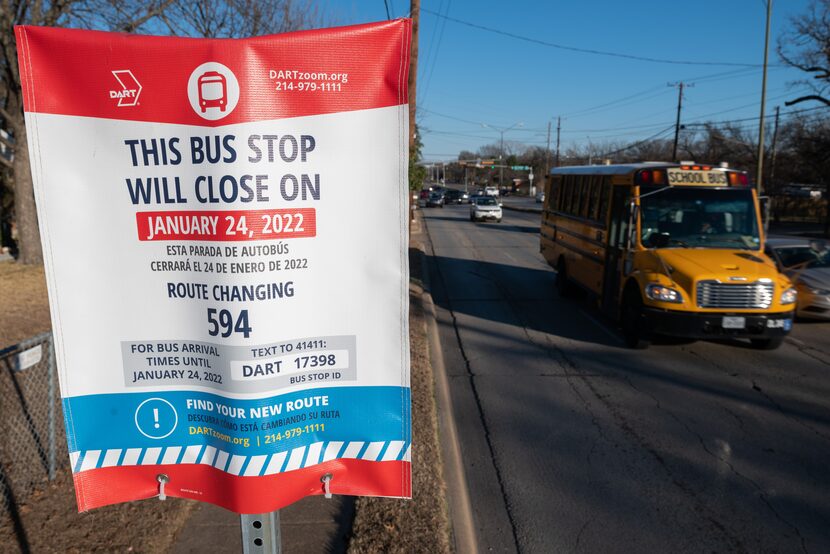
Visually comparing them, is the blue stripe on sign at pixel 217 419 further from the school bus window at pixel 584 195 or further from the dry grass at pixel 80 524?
the school bus window at pixel 584 195

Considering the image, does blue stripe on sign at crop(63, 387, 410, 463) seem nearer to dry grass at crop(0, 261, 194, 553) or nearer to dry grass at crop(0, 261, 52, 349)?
dry grass at crop(0, 261, 194, 553)

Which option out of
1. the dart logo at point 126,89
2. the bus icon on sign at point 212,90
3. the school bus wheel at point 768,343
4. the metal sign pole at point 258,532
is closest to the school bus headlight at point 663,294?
the school bus wheel at point 768,343

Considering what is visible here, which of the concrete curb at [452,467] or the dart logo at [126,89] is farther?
the concrete curb at [452,467]

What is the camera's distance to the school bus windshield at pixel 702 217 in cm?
939

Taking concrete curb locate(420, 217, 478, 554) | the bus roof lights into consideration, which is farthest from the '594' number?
the bus roof lights

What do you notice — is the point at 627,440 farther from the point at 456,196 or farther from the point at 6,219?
the point at 456,196

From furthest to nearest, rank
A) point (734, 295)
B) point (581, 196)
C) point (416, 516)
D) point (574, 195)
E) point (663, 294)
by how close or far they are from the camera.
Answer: point (574, 195)
point (581, 196)
point (663, 294)
point (734, 295)
point (416, 516)

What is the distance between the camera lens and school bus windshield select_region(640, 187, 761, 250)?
370 inches

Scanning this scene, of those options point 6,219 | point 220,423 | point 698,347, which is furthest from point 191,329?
point 6,219

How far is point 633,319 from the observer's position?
909 cm

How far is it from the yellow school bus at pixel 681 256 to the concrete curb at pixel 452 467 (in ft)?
9.80

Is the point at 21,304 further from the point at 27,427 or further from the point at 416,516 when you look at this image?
the point at 416,516

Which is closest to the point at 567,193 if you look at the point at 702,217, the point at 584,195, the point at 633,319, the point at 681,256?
the point at 584,195

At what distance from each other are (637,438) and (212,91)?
5438 millimetres
